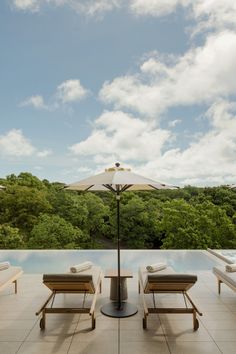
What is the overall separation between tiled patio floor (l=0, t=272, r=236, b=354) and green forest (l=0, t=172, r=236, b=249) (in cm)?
1227

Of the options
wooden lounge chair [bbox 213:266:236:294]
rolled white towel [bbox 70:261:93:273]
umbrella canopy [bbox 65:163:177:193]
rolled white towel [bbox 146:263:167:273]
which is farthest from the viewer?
rolled white towel [bbox 146:263:167:273]

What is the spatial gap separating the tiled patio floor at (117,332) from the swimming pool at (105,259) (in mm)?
2804

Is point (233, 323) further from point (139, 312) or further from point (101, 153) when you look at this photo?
point (101, 153)

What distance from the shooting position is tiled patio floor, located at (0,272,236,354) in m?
3.58

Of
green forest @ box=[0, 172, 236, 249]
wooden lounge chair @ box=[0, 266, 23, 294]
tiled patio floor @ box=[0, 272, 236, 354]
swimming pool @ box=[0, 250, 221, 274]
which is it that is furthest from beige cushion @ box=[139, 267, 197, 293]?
green forest @ box=[0, 172, 236, 249]

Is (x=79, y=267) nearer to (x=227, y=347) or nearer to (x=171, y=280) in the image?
(x=171, y=280)

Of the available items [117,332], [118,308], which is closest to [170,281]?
[117,332]

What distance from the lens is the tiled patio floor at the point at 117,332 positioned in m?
3.58

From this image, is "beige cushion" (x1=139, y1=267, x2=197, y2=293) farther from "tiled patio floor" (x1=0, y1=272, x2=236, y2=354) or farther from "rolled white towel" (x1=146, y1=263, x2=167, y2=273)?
"rolled white towel" (x1=146, y1=263, x2=167, y2=273)

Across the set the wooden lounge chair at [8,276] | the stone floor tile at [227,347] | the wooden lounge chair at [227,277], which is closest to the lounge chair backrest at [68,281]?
the wooden lounge chair at [8,276]

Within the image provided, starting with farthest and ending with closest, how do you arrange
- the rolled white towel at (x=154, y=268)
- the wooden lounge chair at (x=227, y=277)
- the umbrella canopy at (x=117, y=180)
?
the rolled white towel at (x=154, y=268)
the wooden lounge chair at (x=227, y=277)
the umbrella canopy at (x=117, y=180)

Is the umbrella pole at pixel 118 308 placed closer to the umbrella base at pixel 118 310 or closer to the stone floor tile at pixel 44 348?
the umbrella base at pixel 118 310

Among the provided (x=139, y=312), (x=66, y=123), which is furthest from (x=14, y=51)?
(x=139, y=312)

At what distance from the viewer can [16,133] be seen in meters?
20.0
